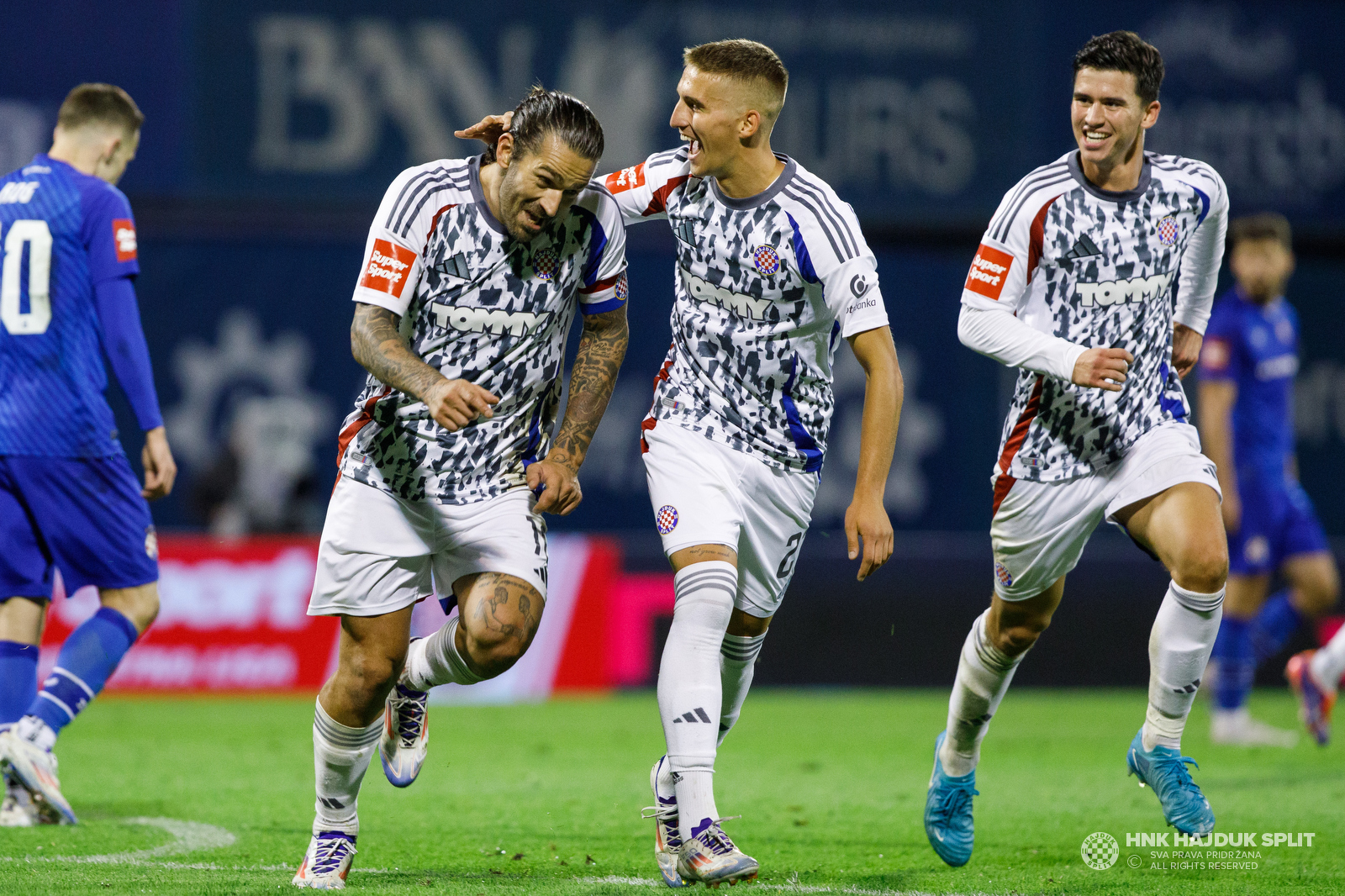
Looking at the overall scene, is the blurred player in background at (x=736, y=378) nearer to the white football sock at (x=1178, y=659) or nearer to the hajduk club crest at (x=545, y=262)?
the hajduk club crest at (x=545, y=262)

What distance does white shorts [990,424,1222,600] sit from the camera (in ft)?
15.2

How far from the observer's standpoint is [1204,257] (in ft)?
16.5

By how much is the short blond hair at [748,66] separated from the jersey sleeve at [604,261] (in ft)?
1.52

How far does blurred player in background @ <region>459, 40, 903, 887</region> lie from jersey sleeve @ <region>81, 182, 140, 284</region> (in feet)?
5.66

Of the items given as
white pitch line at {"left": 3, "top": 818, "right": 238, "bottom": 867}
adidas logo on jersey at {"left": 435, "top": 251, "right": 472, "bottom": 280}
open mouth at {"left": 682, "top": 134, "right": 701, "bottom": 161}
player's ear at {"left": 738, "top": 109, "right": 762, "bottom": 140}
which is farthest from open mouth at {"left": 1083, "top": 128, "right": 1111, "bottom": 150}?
white pitch line at {"left": 3, "top": 818, "right": 238, "bottom": 867}

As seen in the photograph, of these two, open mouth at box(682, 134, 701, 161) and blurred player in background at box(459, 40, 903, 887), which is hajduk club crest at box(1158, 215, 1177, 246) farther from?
open mouth at box(682, 134, 701, 161)

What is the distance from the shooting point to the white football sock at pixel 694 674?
4.12 m

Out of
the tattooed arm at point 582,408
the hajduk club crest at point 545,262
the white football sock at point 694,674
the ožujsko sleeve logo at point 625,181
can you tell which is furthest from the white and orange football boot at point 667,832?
the ožujsko sleeve logo at point 625,181

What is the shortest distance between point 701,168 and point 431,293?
81cm

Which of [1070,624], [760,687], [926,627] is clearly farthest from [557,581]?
[1070,624]

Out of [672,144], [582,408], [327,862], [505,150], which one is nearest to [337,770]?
[327,862]

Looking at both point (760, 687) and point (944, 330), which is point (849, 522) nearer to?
point (760, 687)

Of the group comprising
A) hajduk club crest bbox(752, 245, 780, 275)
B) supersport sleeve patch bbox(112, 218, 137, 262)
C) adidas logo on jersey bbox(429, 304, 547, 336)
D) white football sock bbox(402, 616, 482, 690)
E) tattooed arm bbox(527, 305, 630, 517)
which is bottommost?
white football sock bbox(402, 616, 482, 690)

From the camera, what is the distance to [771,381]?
14.8 ft
